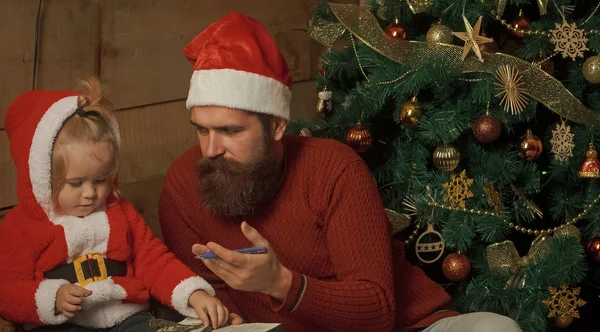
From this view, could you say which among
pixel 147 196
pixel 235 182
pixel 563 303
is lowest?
pixel 563 303

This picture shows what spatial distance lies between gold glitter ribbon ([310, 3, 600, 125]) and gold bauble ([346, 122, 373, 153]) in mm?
210

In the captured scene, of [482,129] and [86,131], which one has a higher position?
[86,131]

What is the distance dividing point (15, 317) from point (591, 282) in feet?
5.84

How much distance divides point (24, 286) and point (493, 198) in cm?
122

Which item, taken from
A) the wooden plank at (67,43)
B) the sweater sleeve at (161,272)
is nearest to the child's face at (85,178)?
the sweater sleeve at (161,272)

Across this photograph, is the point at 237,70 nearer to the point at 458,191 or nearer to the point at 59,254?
the point at 59,254

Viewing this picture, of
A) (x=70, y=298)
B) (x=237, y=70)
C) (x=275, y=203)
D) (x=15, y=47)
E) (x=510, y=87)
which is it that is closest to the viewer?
(x=70, y=298)

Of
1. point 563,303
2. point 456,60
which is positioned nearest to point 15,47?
point 456,60

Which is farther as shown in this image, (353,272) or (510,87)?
(510,87)

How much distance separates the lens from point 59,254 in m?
1.71

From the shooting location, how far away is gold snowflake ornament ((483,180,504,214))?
7.63 feet

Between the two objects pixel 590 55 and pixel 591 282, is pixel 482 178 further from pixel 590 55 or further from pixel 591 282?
pixel 591 282

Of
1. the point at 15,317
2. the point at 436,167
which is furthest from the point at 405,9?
the point at 15,317

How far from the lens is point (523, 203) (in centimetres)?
240
